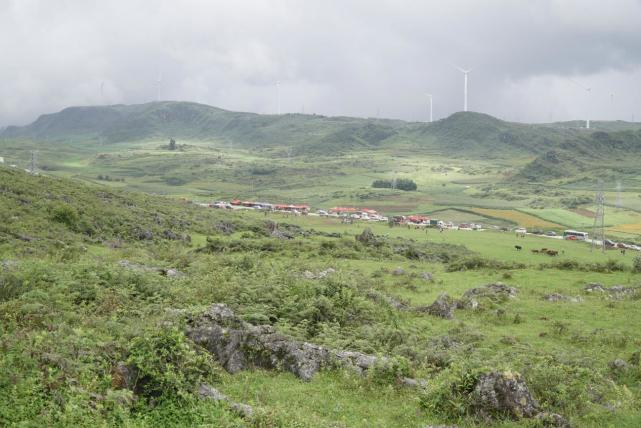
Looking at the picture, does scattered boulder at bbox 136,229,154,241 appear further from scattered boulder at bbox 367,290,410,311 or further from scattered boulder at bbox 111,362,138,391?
scattered boulder at bbox 111,362,138,391

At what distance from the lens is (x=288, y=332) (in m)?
23.0

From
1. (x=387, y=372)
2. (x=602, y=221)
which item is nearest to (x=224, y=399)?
(x=387, y=372)

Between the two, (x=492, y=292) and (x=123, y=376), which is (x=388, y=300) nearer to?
(x=492, y=292)

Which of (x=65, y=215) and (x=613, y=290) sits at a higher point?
(x=65, y=215)

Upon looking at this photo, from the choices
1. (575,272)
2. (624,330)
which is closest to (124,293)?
(624,330)

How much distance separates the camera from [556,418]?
16562 millimetres

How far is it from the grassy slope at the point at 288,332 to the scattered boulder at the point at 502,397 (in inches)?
23.0

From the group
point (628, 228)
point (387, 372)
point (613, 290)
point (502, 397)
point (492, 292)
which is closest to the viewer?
point (502, 397)

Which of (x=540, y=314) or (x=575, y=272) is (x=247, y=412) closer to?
(x=540, y=314)

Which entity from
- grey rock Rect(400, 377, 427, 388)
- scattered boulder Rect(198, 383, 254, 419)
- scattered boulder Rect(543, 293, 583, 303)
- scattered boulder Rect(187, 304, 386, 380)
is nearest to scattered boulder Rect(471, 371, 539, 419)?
grey rock Rect(400, 377, 427, 388)

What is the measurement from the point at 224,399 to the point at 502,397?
8.34 metres

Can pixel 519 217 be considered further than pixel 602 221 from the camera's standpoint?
Yes

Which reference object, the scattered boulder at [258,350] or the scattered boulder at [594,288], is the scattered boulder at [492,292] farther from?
the scattered boulder at [258,350]

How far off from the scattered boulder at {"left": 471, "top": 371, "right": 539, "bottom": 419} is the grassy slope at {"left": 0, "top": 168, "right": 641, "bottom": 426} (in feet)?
1.91
